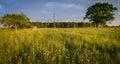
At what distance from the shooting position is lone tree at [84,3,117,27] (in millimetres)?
58344

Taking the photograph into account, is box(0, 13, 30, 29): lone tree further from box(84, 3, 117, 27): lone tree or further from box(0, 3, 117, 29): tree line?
box(84, 3, 117, 27): lone tree

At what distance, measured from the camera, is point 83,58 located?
5.26 metres

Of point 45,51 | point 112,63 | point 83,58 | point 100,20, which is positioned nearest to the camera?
point 112,63

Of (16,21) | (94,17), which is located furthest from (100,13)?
(16,21)

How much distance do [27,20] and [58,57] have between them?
55132 mm

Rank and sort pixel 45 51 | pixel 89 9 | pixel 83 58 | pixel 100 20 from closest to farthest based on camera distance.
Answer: pixel 83 58
pixel 45 51
pixel 100 20
pixel 89 9

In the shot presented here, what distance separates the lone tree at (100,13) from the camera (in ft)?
191

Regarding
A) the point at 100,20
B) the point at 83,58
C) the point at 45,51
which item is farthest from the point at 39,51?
the point at 100,20

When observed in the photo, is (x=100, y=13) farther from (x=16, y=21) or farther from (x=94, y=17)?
(x=16, y=21)

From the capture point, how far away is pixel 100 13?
59.1m

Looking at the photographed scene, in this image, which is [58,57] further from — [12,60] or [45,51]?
[12,60]

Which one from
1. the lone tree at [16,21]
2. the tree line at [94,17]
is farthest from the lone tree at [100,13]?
the lone tree at [16,21]

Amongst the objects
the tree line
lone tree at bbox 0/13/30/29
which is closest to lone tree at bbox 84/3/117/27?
the tree line

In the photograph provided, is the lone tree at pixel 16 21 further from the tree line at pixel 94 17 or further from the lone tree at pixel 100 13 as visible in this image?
the lone tree at pixel 100 13
